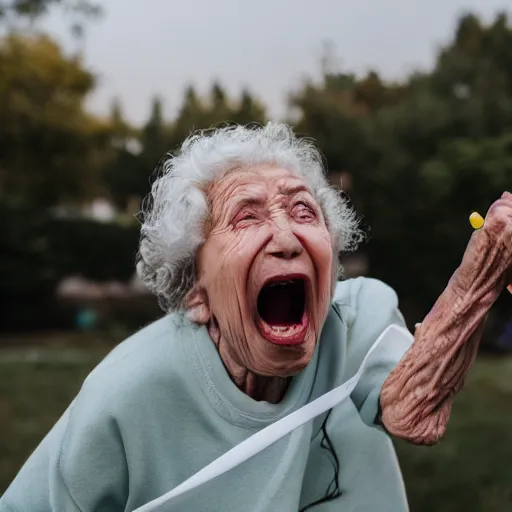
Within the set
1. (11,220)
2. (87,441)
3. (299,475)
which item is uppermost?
(11,220)

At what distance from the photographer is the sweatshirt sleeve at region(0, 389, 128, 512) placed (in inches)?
72.6

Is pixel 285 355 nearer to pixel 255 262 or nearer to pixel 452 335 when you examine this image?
pixel 255 262

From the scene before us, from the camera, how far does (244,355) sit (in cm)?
185

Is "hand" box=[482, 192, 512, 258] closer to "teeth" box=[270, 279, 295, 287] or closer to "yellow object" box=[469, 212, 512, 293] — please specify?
"yellow object" box=[469, 212, 512, 293]

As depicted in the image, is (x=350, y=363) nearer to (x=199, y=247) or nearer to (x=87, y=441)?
(x=199, y=247)

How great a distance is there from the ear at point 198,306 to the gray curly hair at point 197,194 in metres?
0.02

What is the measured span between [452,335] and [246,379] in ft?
1.67

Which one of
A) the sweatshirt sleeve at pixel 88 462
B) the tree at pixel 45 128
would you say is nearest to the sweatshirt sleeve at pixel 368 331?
the sweatshirt sleeve at pixel 88 462

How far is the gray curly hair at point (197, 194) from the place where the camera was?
193cm

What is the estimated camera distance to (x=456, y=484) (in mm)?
4891

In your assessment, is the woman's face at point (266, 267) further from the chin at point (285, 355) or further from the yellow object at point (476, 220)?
the yellow object at point (476, 220)

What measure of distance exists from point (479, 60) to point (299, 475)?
25.9ft

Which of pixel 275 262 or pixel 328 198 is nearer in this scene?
pixel 275 262

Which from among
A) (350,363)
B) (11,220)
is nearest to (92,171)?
(11,220)
